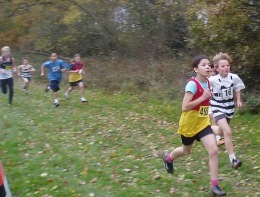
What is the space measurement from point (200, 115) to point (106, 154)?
3.21m

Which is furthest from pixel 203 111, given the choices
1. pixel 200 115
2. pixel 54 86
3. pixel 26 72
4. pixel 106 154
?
pixel 26 72

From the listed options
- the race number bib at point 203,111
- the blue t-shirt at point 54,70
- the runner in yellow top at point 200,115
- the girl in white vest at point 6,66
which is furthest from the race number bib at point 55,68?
the race number bib at point 203,111

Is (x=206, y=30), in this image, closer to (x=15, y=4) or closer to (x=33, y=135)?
(x=33, y=135)

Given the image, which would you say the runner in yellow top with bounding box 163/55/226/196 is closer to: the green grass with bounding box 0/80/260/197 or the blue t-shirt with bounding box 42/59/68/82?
the green grass with bounding box 0/80/260/197

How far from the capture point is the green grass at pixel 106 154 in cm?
750

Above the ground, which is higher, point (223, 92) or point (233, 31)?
point (223, 92)

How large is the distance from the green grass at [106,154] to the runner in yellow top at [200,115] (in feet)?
1.78

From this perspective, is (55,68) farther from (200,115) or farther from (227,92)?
(200,115)

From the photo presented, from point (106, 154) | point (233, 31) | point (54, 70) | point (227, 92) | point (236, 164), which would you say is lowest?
point (54, 70)

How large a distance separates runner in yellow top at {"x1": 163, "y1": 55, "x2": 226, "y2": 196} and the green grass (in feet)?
1.78

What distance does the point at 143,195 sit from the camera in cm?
711

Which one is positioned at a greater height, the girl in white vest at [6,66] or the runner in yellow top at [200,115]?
the runner in yellow top at [200,115]

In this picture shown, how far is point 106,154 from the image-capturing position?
9.78 metres

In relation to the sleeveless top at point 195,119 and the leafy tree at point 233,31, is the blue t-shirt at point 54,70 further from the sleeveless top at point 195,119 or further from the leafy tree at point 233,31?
the sleeveless top at point 195,119
